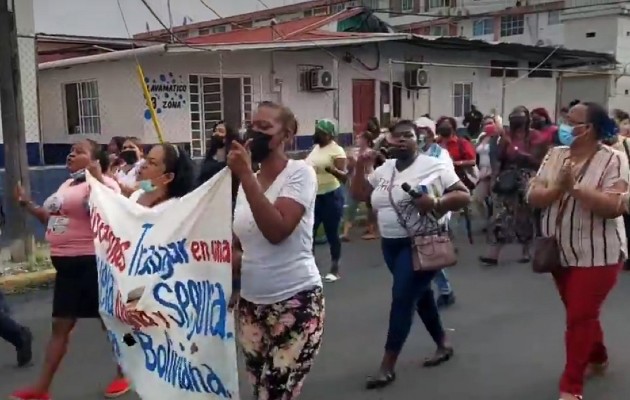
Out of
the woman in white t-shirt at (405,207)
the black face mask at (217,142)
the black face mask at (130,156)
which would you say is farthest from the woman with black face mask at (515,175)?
the black face mask at (130,156)

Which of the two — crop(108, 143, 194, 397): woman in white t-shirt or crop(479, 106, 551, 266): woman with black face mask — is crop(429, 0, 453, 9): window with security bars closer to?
crop(479, 106, 551, 266): woman with black face mask

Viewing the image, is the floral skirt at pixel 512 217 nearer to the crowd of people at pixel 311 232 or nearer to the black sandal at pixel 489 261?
the black sandal at pixel 489 261

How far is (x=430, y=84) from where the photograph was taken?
17984 millimetres

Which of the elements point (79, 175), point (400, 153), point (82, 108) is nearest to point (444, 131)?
point (400, 153)

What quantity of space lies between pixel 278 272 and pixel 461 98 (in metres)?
16.7

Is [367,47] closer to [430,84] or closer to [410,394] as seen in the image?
[430,84]

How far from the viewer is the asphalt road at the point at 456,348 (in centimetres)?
465

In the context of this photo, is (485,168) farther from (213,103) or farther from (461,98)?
(461,98)

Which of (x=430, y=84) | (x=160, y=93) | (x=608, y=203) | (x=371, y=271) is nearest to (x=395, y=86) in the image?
(x=430, y=84)

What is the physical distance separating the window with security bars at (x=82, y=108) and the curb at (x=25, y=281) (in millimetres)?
6835

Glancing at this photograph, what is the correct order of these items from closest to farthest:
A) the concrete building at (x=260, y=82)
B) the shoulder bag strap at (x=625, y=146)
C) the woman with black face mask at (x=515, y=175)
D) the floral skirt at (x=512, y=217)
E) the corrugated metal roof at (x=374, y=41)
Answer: the shoulder bag strap at (x=625, y=146) → the floral skirt at (x=512, y=217) → the woman with black face mask at (x=515, y=175) → the corrugated metal roof at (x=374, y=41) → the concrete building at (x=260, y=82)

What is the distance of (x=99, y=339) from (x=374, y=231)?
18.5 ft

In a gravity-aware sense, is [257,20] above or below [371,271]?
above

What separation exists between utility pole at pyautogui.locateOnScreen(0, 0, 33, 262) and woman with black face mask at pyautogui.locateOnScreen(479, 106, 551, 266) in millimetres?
5251
